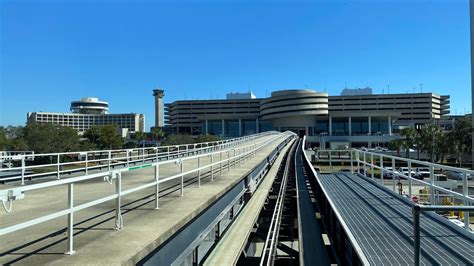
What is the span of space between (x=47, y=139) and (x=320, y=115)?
4538 inches

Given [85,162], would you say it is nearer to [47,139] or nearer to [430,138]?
[47,139]

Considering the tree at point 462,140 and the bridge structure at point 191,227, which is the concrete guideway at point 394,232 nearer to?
the bridge structure at point 191,227

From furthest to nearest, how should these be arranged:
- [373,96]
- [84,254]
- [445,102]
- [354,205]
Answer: [445,102] < [373,96] < [354,205] < [84,254]

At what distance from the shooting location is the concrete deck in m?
4.46

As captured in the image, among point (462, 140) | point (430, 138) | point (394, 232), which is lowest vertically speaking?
point (394, 232)

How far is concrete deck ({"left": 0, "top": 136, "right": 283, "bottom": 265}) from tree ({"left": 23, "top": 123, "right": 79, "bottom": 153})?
50.7 meters

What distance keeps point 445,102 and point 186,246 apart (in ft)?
725

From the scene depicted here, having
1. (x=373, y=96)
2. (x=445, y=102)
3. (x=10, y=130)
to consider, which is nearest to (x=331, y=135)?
(x=373, y=96)

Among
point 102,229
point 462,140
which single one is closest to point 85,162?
point 102,229

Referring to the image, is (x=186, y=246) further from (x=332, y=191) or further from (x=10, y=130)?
Answer: (x=10, y=130)

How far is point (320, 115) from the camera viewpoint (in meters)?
153

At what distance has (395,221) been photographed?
8344 mm

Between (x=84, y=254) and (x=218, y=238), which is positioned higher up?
(x=84, y=254)

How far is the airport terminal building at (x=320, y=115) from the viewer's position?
144500 mm
